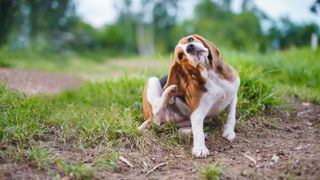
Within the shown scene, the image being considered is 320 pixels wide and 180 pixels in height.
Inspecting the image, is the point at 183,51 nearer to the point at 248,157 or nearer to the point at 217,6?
the point at 248,157

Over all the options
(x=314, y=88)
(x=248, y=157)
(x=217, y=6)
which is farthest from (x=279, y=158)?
(x=217, y=6)

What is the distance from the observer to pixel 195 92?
368 centimetres

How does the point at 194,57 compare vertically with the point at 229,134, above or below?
above

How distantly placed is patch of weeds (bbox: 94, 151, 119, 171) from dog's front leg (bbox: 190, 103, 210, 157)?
71cm

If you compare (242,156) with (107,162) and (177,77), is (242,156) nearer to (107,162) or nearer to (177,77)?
(177,77)

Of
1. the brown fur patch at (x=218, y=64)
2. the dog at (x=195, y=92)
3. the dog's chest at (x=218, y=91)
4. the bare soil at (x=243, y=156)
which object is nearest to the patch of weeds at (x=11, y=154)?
the bare soil at (x=243, y=156)

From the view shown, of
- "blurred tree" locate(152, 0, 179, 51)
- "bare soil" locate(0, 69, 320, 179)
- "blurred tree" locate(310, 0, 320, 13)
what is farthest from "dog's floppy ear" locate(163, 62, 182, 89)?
"blurred tree" locate(152, 0, 179, 51)

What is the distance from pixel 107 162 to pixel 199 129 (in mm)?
886

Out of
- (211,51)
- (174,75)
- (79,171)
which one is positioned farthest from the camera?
(174,75)

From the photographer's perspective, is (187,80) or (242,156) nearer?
(242,156)

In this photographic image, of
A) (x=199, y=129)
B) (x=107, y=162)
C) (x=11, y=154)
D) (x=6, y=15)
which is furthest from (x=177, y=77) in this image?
(x=6, y=15)

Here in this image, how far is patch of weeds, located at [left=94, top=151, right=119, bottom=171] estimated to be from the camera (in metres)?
3.26

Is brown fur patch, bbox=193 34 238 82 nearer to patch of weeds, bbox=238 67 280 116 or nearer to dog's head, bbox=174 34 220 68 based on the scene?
dog's head, bbox=174 34 220 68

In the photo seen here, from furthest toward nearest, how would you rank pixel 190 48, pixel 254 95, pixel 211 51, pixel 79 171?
pixel 254 95 < pixel 211 51 < pixel 190 48 < pixel 79 171
